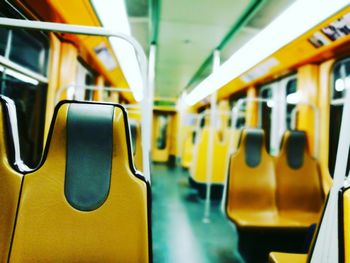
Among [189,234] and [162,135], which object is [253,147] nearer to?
[189,234]

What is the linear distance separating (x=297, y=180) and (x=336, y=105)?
108cm

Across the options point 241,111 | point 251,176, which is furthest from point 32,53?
point 241,111

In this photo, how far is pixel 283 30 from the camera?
2.06 m

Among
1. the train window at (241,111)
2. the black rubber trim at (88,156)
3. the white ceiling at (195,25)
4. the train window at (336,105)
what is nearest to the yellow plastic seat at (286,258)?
the black rubber trim at (88,156)

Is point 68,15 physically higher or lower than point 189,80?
lower

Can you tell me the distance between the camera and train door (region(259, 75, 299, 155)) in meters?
4.56

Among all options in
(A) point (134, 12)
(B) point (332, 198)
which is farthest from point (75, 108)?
(A) point (134, 12)

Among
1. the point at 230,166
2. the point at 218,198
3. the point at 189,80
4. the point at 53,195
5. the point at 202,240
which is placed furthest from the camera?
the point at 189,80

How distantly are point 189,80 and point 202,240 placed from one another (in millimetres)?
6008

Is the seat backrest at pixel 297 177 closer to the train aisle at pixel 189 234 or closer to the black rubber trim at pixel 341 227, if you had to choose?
the train aisle at pixel 189 234

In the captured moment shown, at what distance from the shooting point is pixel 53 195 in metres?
1.17

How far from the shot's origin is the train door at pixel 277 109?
4562 millimetres

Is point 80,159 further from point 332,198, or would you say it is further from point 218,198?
point 218,198

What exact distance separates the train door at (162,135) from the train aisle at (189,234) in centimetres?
662
